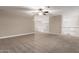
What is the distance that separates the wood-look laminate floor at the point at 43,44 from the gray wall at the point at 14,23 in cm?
17

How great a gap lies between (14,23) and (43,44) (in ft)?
2.44

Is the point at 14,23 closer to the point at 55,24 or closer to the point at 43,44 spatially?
the point at 43,44

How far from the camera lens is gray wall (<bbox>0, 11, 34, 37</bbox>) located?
1.69m

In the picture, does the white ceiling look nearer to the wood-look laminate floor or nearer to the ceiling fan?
the ceiling fan

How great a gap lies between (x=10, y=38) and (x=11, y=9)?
0.58 metres

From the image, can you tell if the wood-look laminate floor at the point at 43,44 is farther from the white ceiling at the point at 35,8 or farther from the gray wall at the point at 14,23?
the white ceiling at the point at 35,8

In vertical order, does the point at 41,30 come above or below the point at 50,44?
above

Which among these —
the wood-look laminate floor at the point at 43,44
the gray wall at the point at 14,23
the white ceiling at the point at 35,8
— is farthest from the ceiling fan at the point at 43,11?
the wood-look laminate floor at the point at 43,44

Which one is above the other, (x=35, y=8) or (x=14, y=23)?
(x=35, y=8)

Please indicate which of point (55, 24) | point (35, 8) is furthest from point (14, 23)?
point (55, 24)

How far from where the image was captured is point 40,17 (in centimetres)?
172

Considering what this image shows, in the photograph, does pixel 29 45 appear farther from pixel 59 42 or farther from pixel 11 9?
pixel 11 9

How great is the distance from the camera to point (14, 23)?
1.74m
